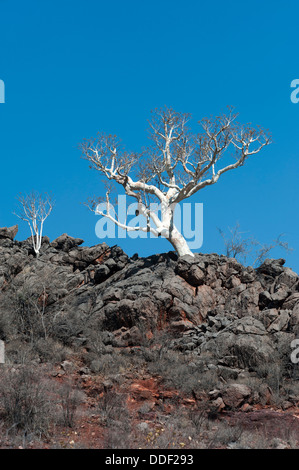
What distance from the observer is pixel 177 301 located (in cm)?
1850

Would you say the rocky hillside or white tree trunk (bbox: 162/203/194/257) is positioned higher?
white tree trunk (bbox: 162/203/194/257)

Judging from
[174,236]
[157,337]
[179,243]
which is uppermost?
[174,236]

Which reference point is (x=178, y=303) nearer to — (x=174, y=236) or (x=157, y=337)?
(x=157, y=337)

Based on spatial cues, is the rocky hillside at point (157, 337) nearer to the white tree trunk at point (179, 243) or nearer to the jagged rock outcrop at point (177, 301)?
the jagged rock outcrop at point (177, 301)

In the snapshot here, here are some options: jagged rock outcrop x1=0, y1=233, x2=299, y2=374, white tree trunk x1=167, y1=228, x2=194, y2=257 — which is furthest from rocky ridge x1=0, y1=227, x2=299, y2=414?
white tree trunk x1=167, y1=228, x2=194, y2=257

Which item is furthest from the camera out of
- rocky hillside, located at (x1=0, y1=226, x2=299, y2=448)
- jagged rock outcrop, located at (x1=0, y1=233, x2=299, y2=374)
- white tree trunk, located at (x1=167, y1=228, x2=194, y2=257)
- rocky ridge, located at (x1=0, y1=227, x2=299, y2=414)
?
white tree trunk, located at (x1=167, y1=228, x2=194, y2=257)

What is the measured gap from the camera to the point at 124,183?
2500 centimetres

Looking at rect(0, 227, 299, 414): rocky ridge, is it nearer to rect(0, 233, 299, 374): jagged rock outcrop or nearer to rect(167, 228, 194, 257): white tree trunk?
rect(0, 233, 299, 374): jagged rock outcrop

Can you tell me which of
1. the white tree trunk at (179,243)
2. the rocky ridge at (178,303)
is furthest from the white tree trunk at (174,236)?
the rocky ridge at (178,303)

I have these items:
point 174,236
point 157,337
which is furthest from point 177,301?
point 174,236

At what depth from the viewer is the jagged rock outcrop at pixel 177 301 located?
1592cm

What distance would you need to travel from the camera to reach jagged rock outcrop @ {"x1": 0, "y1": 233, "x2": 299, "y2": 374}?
1592 centimetres

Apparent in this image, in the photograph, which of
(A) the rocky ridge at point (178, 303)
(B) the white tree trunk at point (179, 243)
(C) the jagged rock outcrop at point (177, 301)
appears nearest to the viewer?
(A) the rocky ridge at point (178, 303)
